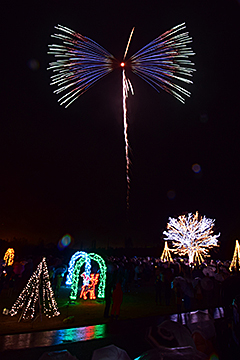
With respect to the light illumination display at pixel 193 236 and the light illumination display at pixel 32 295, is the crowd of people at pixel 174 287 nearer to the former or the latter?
the light illumination display at pixel 32 295

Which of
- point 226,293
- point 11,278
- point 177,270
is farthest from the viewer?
point 177,270

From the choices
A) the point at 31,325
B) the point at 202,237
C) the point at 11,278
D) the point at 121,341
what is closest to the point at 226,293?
the point at 121,341

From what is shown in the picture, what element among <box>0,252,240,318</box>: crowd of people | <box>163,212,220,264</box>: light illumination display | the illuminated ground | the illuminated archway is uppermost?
<box>163,212,220,264</box>: light illumination display

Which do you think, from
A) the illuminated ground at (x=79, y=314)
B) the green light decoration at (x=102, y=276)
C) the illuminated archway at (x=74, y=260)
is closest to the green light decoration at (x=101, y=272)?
the green light decoration at (x=102, y=276)

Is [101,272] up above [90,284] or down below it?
above

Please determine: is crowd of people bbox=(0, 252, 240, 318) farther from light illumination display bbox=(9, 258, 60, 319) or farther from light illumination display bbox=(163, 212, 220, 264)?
light illumination display bbox=(163, 212, 220, 264)

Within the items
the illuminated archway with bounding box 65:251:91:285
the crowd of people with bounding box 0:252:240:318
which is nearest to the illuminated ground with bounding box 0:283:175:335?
the crowd of people with bounding box 0:252:240:318

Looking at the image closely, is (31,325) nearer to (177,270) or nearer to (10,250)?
(177,270)

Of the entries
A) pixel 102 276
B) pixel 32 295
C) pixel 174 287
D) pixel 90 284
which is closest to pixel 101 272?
pixel 102 276

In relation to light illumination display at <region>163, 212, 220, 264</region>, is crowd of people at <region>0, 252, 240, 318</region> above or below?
below

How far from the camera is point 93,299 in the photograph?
1298 cm

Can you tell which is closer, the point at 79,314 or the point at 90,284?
the point at 79,314

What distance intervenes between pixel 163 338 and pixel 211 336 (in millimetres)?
1791

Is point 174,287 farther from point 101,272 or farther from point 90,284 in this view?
point 90,284
